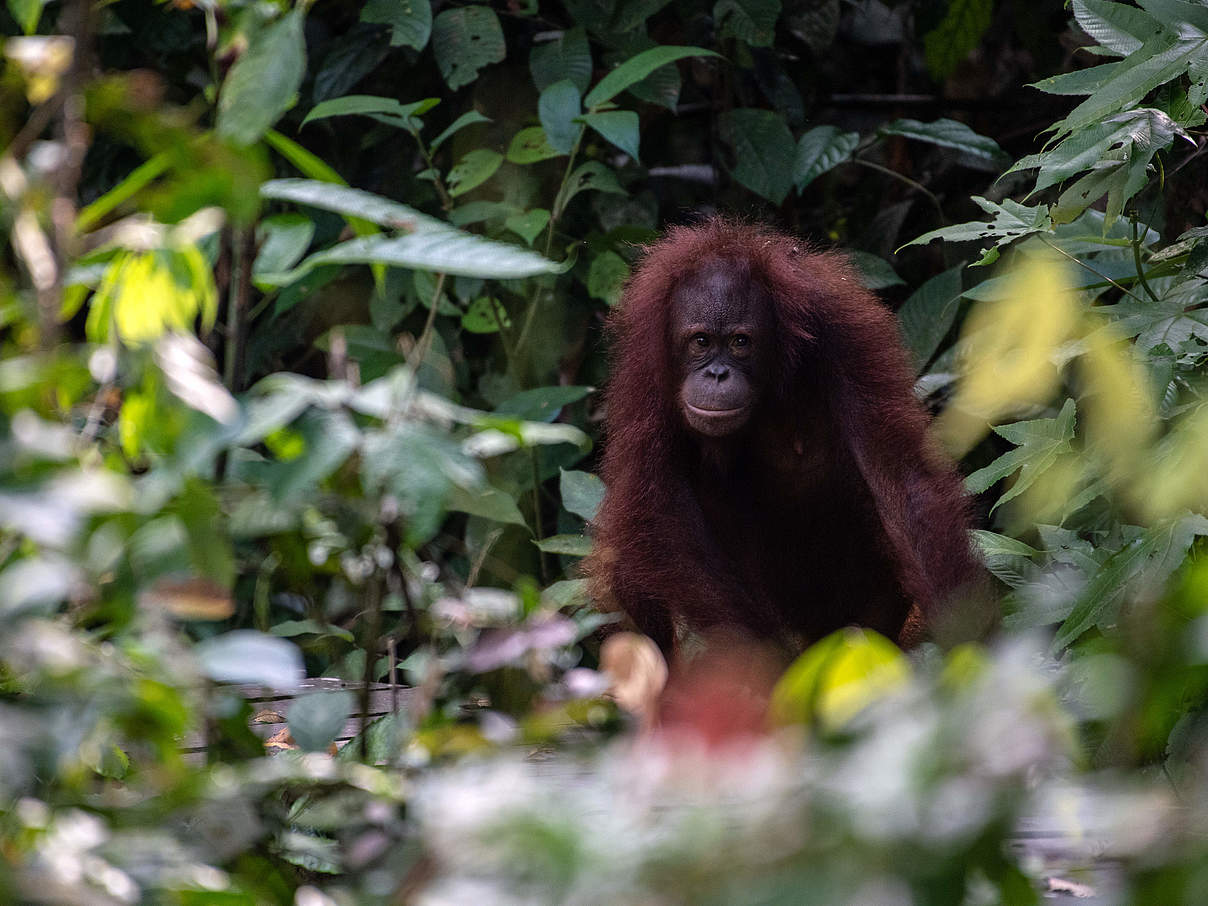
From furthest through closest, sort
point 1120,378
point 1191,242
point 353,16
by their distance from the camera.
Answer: point 353,16, point 1191,242, point 1120,378

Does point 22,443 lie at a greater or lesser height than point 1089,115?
greater

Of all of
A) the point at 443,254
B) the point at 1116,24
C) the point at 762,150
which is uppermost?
the point at 443,254

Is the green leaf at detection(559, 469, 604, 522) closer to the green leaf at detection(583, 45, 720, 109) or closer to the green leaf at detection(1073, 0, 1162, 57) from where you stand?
the green leaf at detection(583, 45, 720, 109)

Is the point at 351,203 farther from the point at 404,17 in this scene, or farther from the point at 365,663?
the point at 404,17

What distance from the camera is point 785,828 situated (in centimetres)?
66

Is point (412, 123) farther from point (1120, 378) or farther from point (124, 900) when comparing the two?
point (124, 900)

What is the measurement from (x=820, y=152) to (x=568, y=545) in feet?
4.31

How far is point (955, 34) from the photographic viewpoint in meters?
4.18

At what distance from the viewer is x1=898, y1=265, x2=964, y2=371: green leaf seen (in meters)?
3.66

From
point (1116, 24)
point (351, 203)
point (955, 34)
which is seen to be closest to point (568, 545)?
point (1116, 24)

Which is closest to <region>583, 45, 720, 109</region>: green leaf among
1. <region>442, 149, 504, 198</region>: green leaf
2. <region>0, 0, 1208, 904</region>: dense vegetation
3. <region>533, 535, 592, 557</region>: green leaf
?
<region>442, 149, 504, 198</region>: green leaf

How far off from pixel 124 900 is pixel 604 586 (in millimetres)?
2205

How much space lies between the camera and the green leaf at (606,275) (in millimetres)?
3781

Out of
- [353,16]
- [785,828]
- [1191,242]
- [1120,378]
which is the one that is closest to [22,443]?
[785,828]
